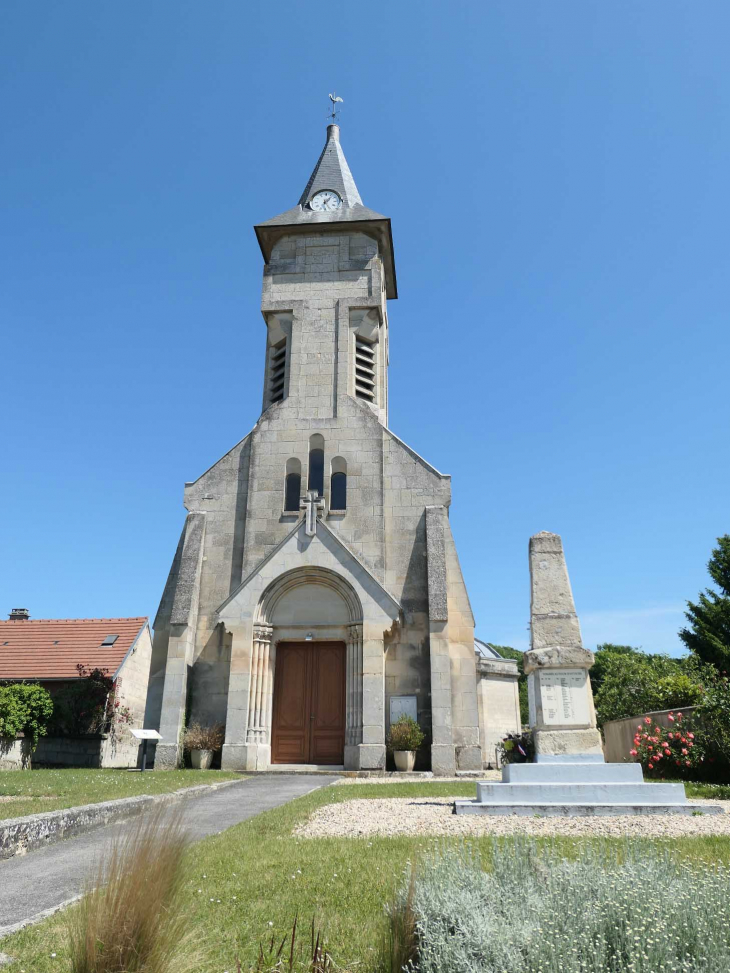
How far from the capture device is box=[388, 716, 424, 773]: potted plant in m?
16.9

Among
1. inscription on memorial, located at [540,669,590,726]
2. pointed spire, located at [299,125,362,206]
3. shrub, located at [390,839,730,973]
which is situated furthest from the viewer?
pointed spire, located at [299,125,362,206]

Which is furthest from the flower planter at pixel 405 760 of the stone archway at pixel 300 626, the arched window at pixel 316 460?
the arched window at pixel 316 460

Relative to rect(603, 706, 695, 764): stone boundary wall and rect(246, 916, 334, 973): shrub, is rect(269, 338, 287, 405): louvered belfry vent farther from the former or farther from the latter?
rect(246, 916, 334, 973): shrub

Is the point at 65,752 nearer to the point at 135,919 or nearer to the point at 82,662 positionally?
the point at 82,662

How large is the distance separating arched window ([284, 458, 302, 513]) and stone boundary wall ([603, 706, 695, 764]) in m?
10.5

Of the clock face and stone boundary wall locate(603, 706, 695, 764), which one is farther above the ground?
the clock face

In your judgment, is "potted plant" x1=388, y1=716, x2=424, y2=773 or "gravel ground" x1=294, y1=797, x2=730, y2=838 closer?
"gravel ground" x1=294, y1=797, x2=730, y2=838

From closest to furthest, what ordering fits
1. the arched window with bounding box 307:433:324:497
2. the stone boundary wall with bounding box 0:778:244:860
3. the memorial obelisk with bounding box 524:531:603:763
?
the stone boundary wall with bounding box 0:778:244:860 → the memorial obelisk with bounding box 524:531:603:763 → the arched window with bounding box 307:433:324:497

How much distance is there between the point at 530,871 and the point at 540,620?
6.63 m

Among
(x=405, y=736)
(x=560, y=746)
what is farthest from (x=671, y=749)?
(x=560, y=746)

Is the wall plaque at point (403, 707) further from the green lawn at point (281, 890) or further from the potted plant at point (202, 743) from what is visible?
the green lawn at point (281, 890)

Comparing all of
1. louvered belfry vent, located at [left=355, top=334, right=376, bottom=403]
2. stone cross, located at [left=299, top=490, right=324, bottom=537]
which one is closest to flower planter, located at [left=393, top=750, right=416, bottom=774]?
stone cross, located at [left=299, top=490, right=324, bottom=537]

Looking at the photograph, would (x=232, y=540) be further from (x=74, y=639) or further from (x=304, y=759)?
(x=74, y=639)

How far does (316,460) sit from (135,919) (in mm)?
18546
